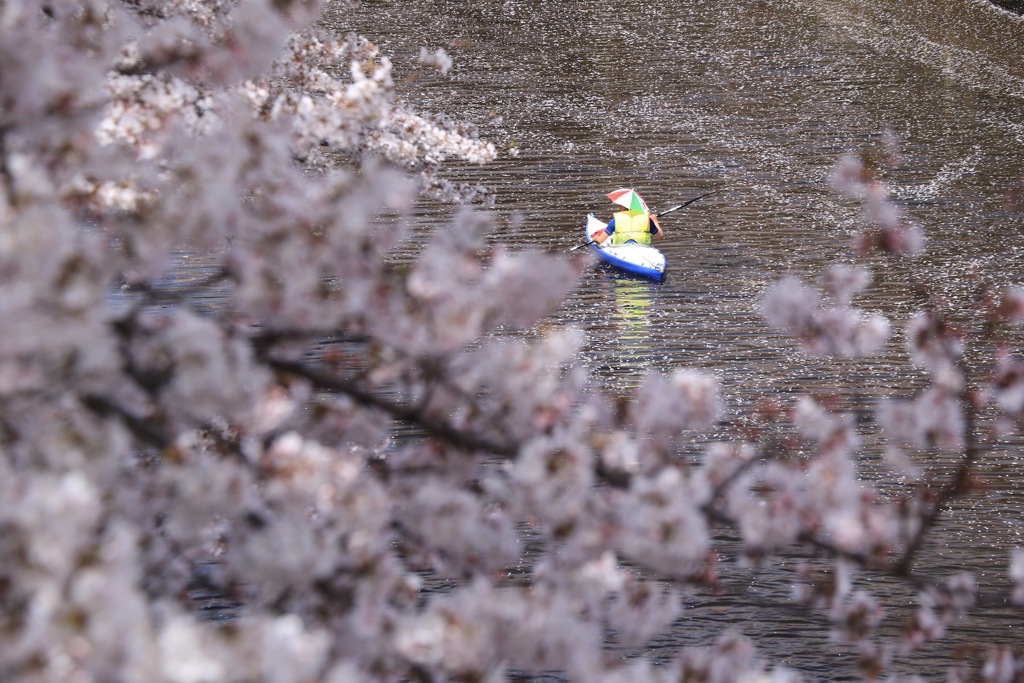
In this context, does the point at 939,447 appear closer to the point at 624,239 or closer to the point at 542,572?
the point at 624,239

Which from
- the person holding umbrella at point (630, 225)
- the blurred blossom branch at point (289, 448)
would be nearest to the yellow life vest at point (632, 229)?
the person holding umbrella at point (630, 225)

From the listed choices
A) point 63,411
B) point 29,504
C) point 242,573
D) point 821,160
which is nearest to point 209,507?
point 242,573

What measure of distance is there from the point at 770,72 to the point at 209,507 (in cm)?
2282

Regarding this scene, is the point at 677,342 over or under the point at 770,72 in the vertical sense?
under

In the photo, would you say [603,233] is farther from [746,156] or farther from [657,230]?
[746,156]

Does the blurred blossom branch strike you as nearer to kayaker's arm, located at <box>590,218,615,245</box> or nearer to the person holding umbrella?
the person holding umbrella

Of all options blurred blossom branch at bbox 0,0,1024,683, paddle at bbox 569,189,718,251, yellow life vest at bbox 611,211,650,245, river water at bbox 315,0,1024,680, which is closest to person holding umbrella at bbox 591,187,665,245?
yellow life vest at bbox 611,211,650,245

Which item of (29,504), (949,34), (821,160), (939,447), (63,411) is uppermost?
(949,34)

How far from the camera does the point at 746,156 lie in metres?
18.5

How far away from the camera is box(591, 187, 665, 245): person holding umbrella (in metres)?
14.6

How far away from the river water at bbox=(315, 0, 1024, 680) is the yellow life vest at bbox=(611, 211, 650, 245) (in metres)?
0.42

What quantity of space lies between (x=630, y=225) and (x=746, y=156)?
4630 mm

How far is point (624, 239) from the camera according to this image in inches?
574

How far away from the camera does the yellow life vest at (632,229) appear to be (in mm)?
14586
